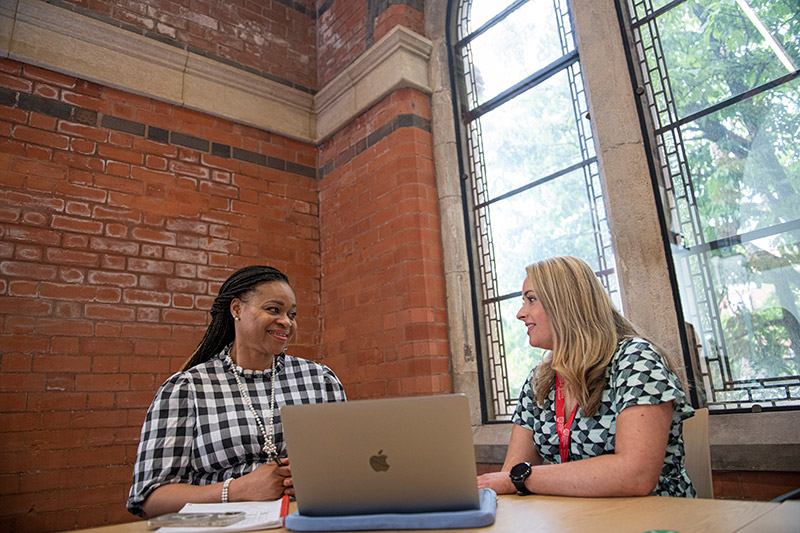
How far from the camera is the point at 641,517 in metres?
1.00

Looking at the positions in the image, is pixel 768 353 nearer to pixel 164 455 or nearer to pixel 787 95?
pixel 787 95

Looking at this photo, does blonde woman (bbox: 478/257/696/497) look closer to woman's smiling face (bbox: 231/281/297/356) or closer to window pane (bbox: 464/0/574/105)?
woman's smiling face (bbox: 231/281/297/356)

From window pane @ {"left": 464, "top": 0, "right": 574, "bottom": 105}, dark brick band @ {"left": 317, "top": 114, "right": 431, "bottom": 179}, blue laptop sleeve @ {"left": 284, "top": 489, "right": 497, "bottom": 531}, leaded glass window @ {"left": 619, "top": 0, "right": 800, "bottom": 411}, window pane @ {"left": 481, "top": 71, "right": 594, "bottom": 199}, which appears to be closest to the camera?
blue laptop sleeve @ {"left": 284, "top": 489, "right": 497, "bottom": 531}

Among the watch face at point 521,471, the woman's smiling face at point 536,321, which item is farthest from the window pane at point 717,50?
the watch face at point 521,471

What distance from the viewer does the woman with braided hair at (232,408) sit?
60.8 inches

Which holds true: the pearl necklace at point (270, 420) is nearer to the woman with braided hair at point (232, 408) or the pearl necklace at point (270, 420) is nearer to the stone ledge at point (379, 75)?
the woman with braided hair at point (232, 408)

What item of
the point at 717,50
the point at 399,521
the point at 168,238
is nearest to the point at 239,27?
the point at 168,238

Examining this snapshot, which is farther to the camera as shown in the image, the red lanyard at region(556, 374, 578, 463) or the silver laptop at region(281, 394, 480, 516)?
the red lanyard at region(556, 374, 578, 463)

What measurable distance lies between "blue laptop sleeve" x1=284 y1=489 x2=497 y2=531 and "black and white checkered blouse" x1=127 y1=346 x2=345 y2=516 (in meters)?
0.73

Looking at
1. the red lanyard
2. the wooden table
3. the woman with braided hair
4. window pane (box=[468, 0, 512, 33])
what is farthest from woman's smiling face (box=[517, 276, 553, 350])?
window pane (box=[468, 0, 512, 33])

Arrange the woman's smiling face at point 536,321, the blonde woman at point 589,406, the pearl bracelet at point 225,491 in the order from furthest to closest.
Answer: the woman's smiling face at point 536,321, the pearl bracelet at point 225,491, the blonde woman at point 589,406

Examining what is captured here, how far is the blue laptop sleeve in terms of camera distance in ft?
3.23

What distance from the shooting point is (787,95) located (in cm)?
→ 216

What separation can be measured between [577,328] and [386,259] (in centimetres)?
188
